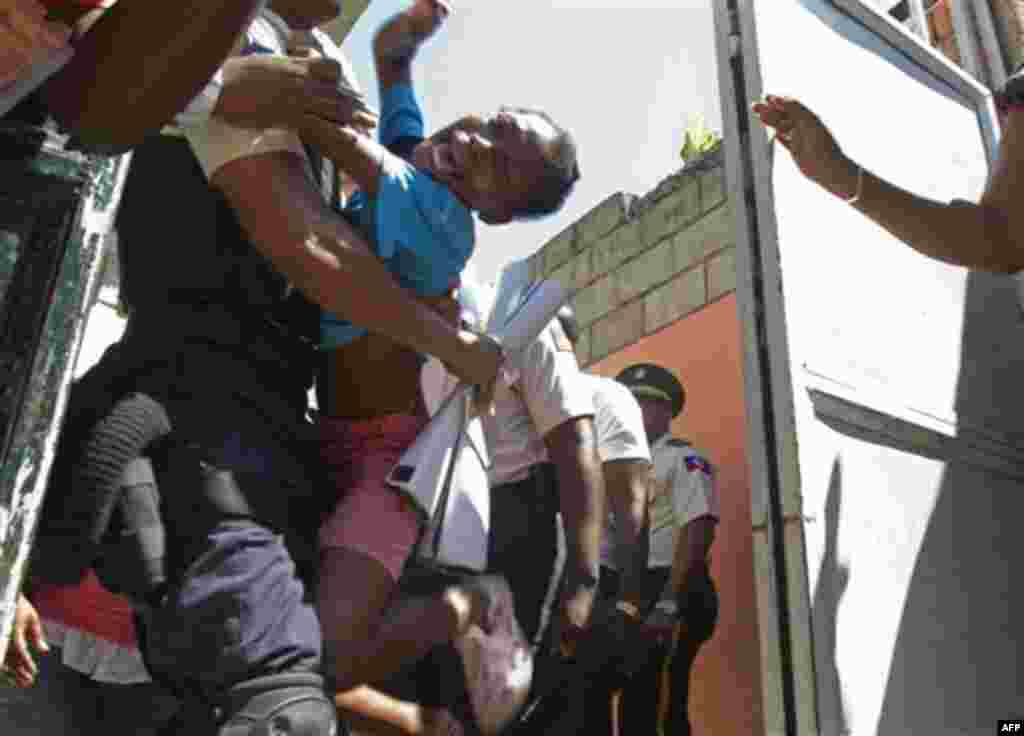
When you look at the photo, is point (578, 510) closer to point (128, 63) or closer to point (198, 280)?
point (198, 280)

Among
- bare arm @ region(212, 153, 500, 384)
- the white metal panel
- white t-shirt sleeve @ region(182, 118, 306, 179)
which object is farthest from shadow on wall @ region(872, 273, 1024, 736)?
white t-shirt sleeve @ region(182, 118, 306, 179)

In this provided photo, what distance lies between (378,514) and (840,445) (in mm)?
1046

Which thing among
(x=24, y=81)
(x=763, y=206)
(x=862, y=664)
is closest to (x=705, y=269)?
(x=763, y=206)

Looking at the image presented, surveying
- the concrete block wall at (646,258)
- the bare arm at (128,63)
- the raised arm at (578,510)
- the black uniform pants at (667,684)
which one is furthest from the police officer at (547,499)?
the concrete block wall at (646,258)

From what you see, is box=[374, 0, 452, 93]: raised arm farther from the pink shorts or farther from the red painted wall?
the red painted wall

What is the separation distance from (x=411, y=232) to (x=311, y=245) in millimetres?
155

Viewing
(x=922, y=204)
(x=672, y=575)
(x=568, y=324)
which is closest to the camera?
(x=922, y=204)

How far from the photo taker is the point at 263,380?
4.06ft

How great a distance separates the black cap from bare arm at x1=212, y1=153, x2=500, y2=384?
8.77 feet

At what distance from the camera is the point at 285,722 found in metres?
1.02

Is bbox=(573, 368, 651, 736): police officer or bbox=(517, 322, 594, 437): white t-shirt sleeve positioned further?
bbox=(573, 368, 651, 736): police officer

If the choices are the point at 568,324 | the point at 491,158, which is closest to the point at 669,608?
the point at 568,324

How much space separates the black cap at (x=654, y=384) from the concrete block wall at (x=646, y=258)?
597 millimetres

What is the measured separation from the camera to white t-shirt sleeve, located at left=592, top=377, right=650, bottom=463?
2795 millimetres
